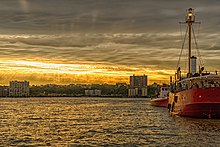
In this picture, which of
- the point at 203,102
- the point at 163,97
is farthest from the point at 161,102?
the point at 203,102

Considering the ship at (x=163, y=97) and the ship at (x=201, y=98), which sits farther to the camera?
the ship at (x=163, y=97)

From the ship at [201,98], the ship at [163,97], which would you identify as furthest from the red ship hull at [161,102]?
the ship at [201,98]

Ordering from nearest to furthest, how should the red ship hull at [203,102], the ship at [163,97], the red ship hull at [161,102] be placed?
1. the red ship hull at [203,102]
2. the red ship hull at [161,102]
3. the ship at [163,97]

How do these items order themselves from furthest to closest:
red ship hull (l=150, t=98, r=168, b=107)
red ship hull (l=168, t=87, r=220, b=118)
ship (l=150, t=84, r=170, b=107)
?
ship (l=150, t=84, r=170, b=107) → red ship hull (l=150, t=98, r=168, b=107) → red ship hull (l=168, t=87, r=220, b=118)

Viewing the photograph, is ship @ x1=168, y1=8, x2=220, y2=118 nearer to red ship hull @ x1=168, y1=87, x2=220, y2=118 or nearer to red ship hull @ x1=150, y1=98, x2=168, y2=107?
red ship hull @ x1=168, y1=87, x2=220, y2=118

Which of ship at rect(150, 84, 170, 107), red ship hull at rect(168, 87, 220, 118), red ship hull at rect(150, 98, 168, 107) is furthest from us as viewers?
ship at rect(150, 84, 170, 107)

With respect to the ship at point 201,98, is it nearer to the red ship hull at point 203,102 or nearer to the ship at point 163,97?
the red ship hull at point 203,102

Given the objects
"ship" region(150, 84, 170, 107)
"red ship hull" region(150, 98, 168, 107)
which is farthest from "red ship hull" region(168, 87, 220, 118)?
"ship" region(150, 84, 170, 107)

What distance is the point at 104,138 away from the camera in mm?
40188

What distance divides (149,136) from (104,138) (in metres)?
4.91

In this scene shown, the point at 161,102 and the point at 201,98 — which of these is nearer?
the point at 201,98

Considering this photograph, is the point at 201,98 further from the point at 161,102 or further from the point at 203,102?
the point at 161,102

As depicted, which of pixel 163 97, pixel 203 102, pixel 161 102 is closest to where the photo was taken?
pixel 203 102

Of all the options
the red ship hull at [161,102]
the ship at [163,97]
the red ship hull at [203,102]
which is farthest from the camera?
the ship at [163,97]
